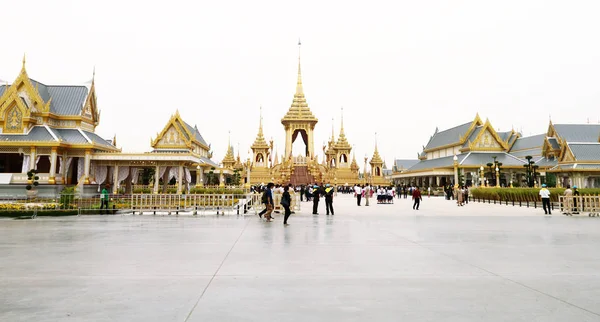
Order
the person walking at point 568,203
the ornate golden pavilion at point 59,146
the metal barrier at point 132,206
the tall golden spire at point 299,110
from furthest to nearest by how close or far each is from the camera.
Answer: the tall golden spire at point 299,110
the ornate golden pavilion at point 59,146
the person walking at point 568,203
the metal barrier at point 132,206

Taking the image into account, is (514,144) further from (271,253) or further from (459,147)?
(271,253)

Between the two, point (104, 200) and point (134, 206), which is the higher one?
point (104, 200)

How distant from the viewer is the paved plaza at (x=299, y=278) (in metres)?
3.61

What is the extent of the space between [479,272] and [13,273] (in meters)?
6.61

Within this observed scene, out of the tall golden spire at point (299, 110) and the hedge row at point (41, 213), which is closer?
the hedge row at point (41, 213)

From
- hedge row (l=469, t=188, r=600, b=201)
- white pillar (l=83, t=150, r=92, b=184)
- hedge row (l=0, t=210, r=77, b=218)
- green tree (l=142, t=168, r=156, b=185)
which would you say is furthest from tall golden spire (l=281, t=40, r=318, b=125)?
hedge row (l=0, t=210, r=77, b=218)

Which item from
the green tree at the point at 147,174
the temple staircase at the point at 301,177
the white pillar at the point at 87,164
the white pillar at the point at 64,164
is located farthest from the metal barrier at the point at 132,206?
the temple staircase at the point at 301,177

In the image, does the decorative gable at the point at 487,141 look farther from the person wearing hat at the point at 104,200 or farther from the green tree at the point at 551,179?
the person wearing hat at the point at 104,200

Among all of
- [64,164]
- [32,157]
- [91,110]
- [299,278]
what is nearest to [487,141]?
[91,110]

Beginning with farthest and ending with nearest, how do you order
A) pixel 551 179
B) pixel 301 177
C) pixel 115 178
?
1. pixel 301 177
2. pixel 551 179
3. pixel 115 178

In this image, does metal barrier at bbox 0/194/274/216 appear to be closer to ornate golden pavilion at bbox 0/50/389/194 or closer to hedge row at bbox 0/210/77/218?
hedge row at bbox 0/210/77/218

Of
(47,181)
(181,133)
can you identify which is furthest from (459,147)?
(47,181)

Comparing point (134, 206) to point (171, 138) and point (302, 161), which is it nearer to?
point (171, 138)

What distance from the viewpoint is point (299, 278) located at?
4953 mm
